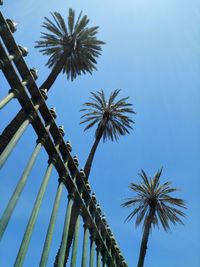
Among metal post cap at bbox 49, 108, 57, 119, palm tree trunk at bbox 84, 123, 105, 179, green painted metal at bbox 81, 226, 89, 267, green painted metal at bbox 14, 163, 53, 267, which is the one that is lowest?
green painted metal at bbox 14, 163, 53, 267

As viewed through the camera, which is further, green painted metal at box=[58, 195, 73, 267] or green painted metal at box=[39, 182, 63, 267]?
green painted metal at box=[58, 195, 73, 267]

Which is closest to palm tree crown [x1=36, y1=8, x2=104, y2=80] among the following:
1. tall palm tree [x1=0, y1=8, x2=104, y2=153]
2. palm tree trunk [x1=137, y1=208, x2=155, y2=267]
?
tall palm tree [x1=0, y1=8, x2=104, y2=153]

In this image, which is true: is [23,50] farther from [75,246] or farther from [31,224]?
[75,246]

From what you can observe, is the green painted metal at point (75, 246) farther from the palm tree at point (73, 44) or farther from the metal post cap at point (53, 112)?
the palm tree at point (73, 44)

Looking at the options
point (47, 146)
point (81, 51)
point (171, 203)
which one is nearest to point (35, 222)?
point (47, 146)

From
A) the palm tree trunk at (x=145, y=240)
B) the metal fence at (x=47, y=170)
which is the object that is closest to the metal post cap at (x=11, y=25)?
the metal fence at (x=47, y=170)

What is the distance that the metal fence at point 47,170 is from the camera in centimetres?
237

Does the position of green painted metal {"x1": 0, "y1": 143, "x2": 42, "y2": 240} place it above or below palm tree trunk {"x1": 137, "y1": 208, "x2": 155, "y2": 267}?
below

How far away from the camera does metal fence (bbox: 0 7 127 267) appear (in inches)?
93.2

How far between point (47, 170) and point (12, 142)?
53cm

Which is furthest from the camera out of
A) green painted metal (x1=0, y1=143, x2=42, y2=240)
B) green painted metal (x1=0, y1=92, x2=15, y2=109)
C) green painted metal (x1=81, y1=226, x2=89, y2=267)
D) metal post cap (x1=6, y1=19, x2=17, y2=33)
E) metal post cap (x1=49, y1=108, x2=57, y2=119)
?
green painted metal (x1=81, y1=226, x2=89, y2=267)

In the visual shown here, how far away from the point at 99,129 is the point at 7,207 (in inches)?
871

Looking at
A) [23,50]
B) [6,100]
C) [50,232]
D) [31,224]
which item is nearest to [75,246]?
[50,232]

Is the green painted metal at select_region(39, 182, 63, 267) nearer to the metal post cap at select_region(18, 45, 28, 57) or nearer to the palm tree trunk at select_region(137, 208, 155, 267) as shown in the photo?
the metal post cap at select_region(18, 45, 28, 57)
